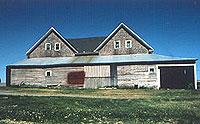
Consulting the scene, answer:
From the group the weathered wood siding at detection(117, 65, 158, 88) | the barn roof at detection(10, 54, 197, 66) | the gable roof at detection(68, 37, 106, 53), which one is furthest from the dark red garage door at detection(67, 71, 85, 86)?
the weathered wood siding at detection(117, 65, 158, 88)

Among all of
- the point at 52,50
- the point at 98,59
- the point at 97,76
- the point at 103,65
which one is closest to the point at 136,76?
the point at 103,65

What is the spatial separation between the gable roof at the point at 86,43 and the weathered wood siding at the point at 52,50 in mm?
2127

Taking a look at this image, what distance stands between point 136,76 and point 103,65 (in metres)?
4.67

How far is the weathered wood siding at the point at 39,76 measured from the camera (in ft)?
86.3

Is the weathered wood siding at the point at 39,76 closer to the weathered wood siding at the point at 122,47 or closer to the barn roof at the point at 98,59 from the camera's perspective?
the barn roof at the point at 98,59

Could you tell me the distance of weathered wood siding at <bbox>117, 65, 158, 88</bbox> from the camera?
23.3 metres

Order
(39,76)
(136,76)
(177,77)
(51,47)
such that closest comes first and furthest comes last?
(136,76), (177,77), (39,76), (51,47)

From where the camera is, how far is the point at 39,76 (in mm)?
27250

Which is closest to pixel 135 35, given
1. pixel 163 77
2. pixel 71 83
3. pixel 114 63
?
pixel 114 63

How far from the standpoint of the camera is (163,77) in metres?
26.6

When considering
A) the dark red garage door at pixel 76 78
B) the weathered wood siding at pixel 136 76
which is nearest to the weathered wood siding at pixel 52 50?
the dark red garage door at pixel 76 78

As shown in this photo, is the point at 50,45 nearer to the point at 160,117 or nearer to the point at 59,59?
the point at 59,59

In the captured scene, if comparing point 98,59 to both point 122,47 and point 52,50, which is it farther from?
point 52,50

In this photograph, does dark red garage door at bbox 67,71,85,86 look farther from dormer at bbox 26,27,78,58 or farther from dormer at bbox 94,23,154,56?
dormer at bbox 94,23,154,56
